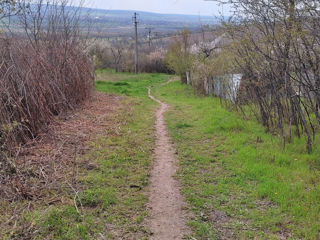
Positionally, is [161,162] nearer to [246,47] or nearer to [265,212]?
[265,212]

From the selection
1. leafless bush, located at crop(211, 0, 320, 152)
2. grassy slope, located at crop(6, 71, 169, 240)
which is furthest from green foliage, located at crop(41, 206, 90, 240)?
leafless bush, located at crop(211, 0, 320, 152)

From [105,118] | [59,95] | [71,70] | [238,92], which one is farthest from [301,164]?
[71,70]

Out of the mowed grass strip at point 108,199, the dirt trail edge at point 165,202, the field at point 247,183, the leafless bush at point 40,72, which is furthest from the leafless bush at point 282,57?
the leafless bush at point 40,72

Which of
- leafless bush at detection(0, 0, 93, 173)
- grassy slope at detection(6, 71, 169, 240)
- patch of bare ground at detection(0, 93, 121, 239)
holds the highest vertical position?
leafless bush at detection(0, 0, 93, 173)

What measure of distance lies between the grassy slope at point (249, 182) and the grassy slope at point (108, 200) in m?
0.72

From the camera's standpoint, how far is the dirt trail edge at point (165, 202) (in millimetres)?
3657

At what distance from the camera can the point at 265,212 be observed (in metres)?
4.04

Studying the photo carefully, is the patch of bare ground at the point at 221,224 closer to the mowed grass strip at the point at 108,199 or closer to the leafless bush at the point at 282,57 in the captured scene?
the mowed grass strip at the point at 108,199

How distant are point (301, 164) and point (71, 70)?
775 cm

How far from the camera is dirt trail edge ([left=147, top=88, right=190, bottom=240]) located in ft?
12.0

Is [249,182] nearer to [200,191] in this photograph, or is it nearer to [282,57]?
[200,191]

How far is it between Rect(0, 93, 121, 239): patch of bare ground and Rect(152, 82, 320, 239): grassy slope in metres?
1.80

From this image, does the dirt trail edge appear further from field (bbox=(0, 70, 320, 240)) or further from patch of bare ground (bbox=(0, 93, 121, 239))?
patch of bare ground (bbox=(0, 93, 121, 239))

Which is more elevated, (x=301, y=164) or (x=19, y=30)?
(x=19, y=30)
